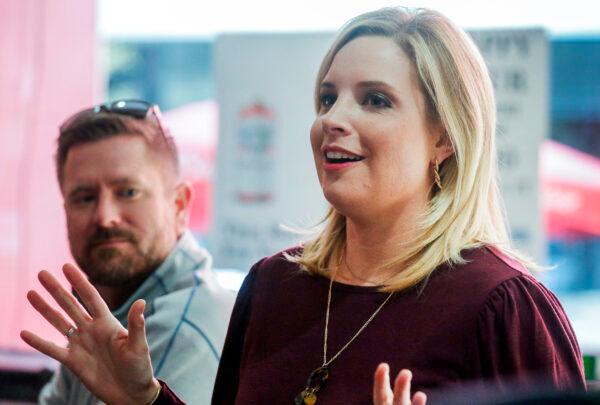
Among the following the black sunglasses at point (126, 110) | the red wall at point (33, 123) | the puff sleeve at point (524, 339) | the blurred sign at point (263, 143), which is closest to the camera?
the puff sleeve at point (524, 339)

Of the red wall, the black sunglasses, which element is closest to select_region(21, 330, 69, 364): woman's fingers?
the black sunglasses

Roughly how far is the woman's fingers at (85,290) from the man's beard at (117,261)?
0.56m

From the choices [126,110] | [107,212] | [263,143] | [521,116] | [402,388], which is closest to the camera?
[402,388]

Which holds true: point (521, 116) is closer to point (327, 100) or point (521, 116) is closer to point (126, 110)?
point (126, 110)

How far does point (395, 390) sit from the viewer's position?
1.08m

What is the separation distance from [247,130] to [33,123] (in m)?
1.02

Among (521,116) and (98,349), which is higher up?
(521,116)

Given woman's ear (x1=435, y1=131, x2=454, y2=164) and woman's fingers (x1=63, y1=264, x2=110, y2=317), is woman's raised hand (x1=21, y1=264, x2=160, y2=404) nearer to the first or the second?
woman's fingers (x1=63, y1=264, x2=110, y2=317)

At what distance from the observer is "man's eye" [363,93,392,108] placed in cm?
139

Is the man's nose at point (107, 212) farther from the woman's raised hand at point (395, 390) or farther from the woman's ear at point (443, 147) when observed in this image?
the woman's raised hand at point (395, 390)

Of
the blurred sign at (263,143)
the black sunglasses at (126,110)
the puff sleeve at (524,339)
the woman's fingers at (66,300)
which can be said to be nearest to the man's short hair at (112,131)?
the black sunglasses at (126,110)

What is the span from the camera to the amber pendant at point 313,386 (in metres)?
1.33

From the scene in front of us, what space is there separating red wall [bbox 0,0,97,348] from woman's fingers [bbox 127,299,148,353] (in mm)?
2533

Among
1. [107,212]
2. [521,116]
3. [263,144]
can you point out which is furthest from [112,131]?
[521,116]
